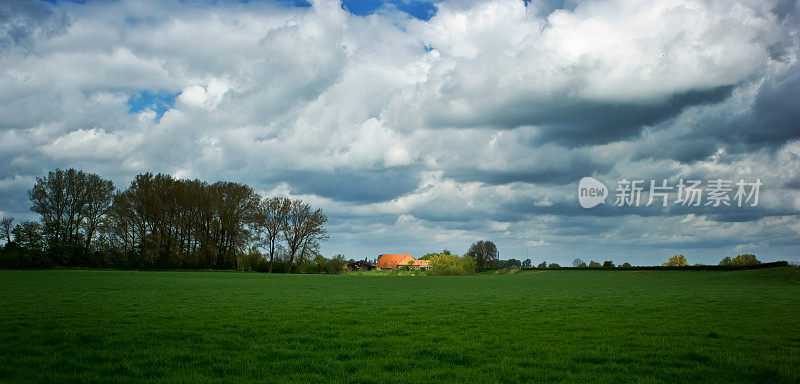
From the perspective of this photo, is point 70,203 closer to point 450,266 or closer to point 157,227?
point 157,227

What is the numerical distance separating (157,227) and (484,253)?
111 meters

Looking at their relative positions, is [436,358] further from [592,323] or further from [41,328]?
[41,328]

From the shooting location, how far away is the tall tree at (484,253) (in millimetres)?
161500

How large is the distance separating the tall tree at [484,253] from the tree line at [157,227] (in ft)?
257

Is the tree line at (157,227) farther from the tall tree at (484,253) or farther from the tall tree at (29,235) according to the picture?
the tall tree at (484,253)

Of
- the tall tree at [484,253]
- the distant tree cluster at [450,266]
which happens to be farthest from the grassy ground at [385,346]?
the tall tree at [484,253]

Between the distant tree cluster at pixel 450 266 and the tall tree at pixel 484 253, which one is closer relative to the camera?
the distant tree cluster at pixel 450 266

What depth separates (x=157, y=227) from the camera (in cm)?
8088

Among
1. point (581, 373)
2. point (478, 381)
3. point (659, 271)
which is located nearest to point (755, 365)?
point (581, 373)

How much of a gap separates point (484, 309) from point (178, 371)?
1536 centimetres

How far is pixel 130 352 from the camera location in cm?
1073

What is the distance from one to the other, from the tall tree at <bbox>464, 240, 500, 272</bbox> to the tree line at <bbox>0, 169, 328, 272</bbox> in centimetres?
7843

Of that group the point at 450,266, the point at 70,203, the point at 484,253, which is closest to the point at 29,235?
the point at 70,203

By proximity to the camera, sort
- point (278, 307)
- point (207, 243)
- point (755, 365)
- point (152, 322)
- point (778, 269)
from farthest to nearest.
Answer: point (207, 243) → point (778, 269) → point (278, 307) → point (152, 322) → point (755, 365)
